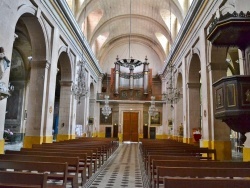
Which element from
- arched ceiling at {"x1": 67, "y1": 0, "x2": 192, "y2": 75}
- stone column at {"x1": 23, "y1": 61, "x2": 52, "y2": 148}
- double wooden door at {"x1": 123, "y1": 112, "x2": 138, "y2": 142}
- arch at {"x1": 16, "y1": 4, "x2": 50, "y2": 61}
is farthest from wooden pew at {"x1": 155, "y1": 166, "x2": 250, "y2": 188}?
double wooden door at {"x1": 123, "y1": 112, "x2": 138, "y2": 142}

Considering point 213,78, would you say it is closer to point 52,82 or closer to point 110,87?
point 52,82

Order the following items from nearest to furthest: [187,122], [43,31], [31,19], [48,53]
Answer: [31,19], [43,31], [48,53], [187,122]

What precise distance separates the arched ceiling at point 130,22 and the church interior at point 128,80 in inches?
3.7

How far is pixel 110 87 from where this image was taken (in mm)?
22844

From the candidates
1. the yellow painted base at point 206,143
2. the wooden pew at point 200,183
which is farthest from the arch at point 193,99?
the wooden pew at point 200,183

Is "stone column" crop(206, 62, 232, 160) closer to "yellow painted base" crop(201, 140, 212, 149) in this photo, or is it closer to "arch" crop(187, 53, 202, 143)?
"yellow painted base" crop(201, 140, 212, 149)

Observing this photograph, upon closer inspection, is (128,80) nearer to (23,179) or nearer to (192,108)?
(192,108)

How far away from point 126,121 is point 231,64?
37.6 feet

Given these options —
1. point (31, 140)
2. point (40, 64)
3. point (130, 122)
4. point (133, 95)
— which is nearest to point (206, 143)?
point (31, 140)

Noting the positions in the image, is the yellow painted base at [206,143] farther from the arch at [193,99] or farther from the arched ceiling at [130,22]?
the arched ceiling at [130,22]

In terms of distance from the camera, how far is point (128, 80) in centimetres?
2275

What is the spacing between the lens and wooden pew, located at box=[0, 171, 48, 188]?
6.69ft

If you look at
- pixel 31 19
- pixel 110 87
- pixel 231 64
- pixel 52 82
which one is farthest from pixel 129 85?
pixel 31 19

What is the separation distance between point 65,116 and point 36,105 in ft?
11.7
